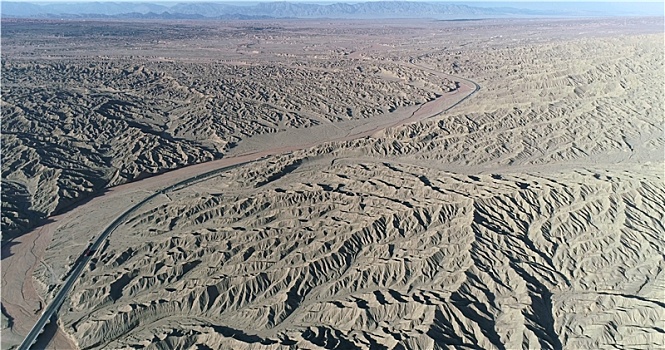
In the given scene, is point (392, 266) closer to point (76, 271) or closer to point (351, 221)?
point (351, 221)

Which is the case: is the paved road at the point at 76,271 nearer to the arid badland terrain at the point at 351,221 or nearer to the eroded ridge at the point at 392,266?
the arid badland terrain at the point at 351,221

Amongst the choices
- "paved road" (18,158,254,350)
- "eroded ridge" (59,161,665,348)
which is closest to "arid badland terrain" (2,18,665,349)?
"eroded ridge" (59,161,665,348)

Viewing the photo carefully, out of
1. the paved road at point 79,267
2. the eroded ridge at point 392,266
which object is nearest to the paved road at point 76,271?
the paved road at point 79,267

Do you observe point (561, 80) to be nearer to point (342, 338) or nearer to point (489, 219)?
point (489, 219)

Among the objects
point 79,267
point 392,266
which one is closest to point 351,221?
point 392,266

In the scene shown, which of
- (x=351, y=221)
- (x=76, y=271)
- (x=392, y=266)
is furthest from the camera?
(x=351, y=221)

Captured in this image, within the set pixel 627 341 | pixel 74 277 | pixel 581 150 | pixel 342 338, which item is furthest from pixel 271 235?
pixel 581 150

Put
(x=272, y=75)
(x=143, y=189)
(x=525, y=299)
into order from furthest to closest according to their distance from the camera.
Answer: (x=272, y=75)
(x=143, y=189)
(x=525, y=299)

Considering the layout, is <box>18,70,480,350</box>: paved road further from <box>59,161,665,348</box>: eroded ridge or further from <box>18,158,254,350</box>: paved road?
<box>59,161,665,348</box>: eroded ridge
